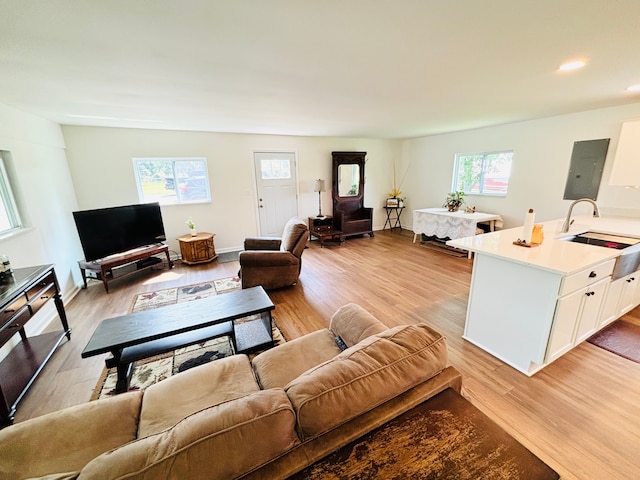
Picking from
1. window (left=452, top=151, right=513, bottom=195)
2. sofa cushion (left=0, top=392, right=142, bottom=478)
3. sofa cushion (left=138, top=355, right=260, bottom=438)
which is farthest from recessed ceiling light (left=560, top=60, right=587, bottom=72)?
sofa cushion (left=0, top=392, right=142, bottom=478)

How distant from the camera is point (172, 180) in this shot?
473cm

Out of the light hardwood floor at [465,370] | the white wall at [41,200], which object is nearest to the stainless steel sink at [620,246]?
the light hardwood floor at [465,370]

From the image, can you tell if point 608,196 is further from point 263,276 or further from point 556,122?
point 263,276

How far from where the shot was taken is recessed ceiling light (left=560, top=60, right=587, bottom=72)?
6.41ft

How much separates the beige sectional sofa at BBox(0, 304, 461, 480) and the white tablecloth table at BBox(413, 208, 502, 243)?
164 inches

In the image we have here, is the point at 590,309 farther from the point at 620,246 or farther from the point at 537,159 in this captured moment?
the point at 537,159

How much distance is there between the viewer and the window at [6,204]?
266cm

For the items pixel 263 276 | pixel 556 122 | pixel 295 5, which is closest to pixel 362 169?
pixel 556 122

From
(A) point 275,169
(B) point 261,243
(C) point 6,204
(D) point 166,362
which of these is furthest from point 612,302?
(C) point 6,204

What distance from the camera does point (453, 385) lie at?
3.41ft

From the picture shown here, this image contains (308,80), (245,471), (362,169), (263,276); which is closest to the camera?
(245,471)

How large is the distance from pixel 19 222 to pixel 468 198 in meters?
7.10

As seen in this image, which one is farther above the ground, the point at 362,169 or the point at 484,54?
the point at 484,54

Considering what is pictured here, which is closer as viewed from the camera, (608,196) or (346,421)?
(346,421)
